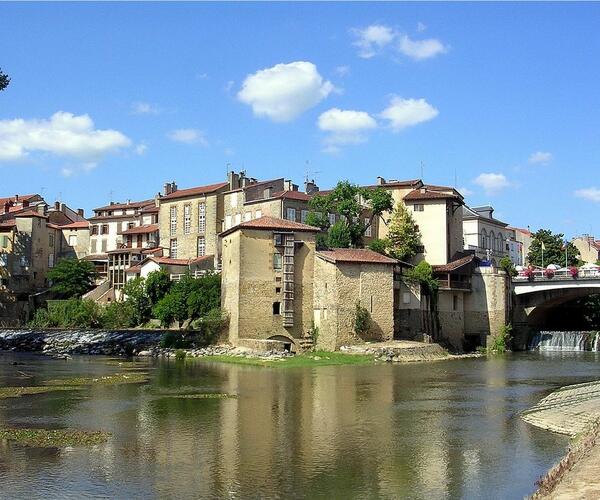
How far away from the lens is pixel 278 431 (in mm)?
24344

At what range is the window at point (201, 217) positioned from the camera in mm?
87312

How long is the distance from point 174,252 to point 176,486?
2934 inches

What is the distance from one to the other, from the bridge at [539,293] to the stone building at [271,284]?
2560 cm

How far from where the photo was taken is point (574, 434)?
2330 cm

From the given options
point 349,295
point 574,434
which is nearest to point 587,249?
point 349,295

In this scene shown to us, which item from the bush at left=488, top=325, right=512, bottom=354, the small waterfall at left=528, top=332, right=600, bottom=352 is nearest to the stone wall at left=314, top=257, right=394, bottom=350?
the bush at left=488, top=325, right=512, bottom=354

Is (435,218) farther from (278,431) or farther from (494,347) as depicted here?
(278,431)

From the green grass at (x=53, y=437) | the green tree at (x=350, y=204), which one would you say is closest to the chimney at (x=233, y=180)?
the green tree at (x=350, y=204)

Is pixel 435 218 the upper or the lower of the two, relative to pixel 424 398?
upper

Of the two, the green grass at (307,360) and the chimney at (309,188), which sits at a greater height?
the chimney at (309,188)

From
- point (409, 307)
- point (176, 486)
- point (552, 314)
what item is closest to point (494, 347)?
point (409, 307)

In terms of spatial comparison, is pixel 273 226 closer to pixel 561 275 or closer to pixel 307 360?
pixel 307 360

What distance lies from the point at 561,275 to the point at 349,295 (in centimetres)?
2629

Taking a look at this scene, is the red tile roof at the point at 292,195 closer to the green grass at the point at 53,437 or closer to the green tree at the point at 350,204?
the green tree at the point at 350,204
